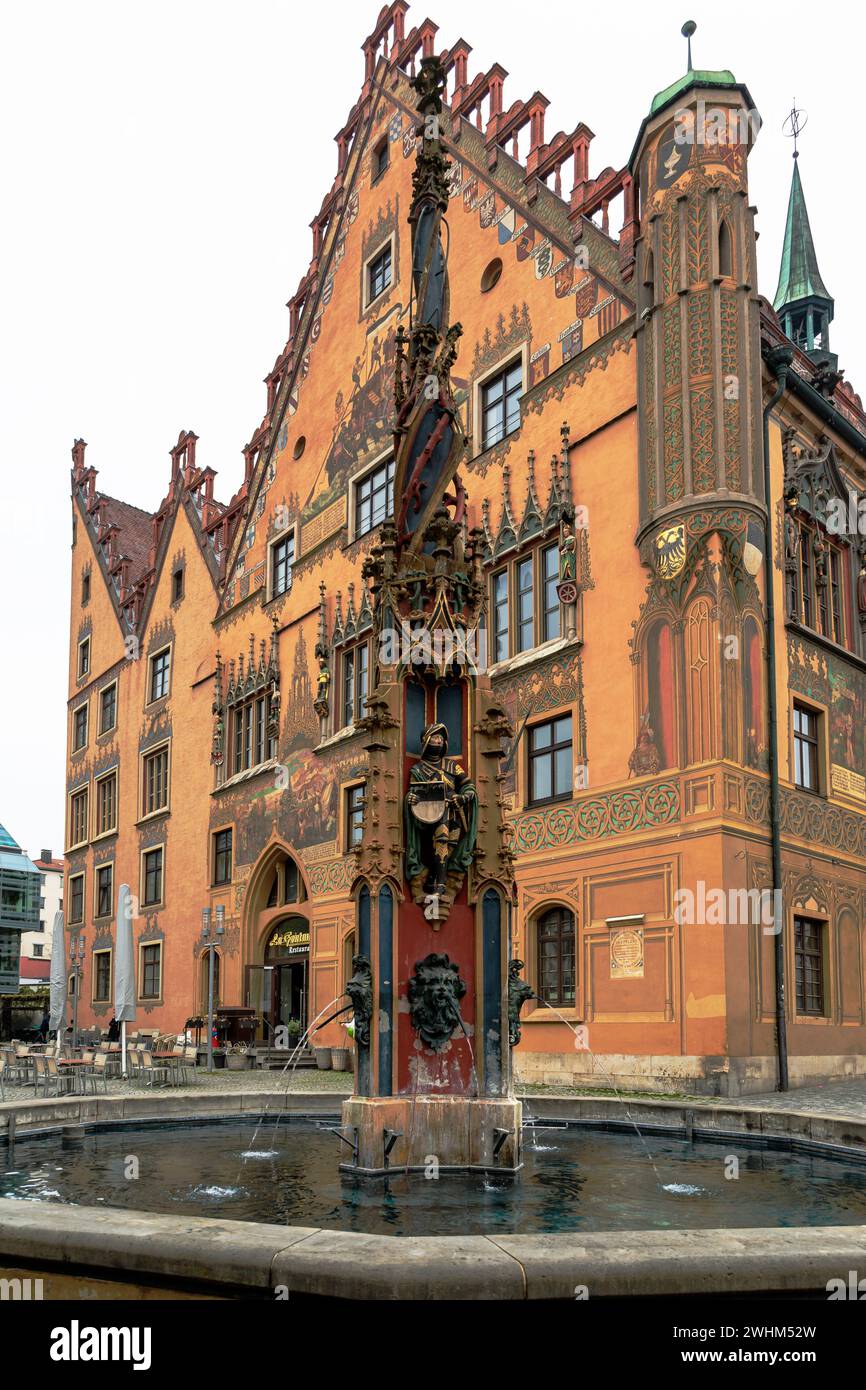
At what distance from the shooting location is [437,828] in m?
9.48

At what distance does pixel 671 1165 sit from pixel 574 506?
14.9 m

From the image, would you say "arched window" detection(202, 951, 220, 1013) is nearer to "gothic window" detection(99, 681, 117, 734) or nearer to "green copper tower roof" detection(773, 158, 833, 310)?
"gothic window" detection(99, 681, 117, 734)

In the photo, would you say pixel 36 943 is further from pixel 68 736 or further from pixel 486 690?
pixel 486 690

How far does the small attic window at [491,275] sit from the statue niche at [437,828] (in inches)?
737

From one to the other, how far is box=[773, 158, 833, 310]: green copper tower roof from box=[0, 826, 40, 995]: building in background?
148 ft

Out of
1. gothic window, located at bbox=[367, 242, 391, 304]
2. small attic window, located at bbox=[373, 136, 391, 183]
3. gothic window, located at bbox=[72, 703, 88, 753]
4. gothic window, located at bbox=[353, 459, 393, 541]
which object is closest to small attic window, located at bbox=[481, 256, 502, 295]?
gothic window, located at bbox=[353, 459, 393, 541]

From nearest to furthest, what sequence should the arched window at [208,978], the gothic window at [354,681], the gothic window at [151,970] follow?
the gothic window at [354,681]
the arched window at [208,978]
the gothic window at [151,970]

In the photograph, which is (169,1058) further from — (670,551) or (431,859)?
(431,859)

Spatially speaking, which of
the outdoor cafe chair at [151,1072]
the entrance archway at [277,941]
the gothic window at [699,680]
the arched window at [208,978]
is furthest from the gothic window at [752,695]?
the arched window at [208,978]

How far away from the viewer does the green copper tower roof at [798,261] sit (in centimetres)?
3478

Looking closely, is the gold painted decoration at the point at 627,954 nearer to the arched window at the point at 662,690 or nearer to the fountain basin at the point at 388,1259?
the arched window at the point at 662,690

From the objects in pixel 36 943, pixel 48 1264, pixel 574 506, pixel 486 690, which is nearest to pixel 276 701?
pixel 574 506

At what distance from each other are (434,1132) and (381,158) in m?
28.4

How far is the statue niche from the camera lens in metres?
9.48
